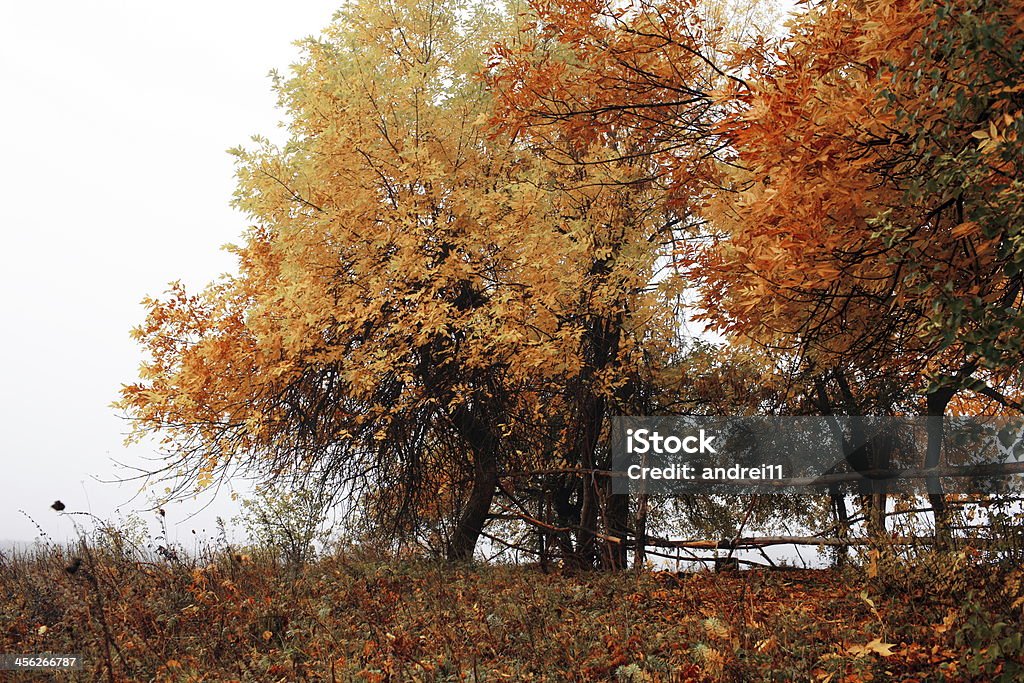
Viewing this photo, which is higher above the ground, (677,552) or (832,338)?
(832,338)

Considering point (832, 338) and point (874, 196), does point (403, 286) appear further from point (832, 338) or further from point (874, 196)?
point (874, 196)

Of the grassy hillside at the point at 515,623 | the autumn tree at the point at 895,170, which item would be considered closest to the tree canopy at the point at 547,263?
the autumn tree at the point at 895,170

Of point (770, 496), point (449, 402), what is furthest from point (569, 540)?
point (770, 496)

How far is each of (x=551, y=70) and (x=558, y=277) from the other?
243 cm

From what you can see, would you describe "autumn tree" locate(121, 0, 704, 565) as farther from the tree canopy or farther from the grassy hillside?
the grassy hillside

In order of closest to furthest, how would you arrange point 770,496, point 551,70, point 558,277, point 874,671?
point 874,671 < point 551,70 < point 558,277 < point 770,496

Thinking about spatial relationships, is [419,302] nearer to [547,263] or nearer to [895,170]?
[547,263]

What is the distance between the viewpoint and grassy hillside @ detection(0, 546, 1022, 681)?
556 centimetres

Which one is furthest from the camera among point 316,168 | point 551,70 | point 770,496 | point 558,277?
point 770,496

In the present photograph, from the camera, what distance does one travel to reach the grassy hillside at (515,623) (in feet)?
18.2

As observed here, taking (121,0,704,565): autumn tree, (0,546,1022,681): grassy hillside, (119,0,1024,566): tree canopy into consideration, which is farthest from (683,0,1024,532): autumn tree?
(121,0,704,565): autumn tree

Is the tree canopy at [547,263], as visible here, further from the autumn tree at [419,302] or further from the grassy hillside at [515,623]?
the grassy hillside at [515,623]

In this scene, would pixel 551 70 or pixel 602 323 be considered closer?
pixel 551 70

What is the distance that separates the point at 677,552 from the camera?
10195 millimetres
